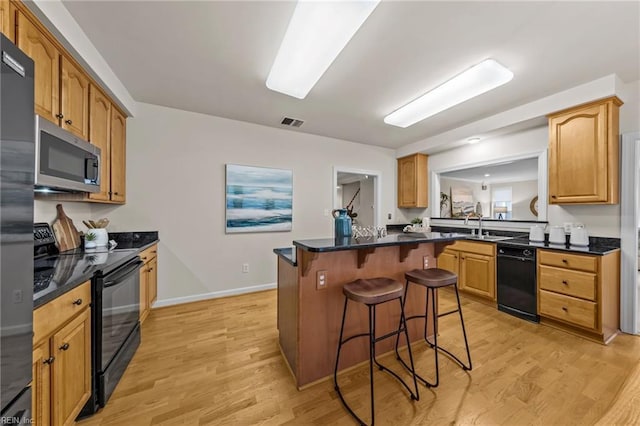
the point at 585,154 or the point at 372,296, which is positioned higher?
the point at 585,154

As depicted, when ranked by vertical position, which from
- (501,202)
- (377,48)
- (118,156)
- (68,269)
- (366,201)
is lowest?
(68,269)

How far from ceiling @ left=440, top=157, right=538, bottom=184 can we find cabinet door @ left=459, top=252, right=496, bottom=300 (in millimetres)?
1365

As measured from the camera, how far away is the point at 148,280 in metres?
2.61

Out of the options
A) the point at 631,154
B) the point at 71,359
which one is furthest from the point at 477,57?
the point at 71,359

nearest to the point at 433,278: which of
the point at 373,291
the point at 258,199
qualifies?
the point at 373,291

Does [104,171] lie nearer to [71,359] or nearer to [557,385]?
[71,359]

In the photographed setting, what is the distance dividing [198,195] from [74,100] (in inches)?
60.7

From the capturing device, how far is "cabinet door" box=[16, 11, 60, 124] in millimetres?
1361

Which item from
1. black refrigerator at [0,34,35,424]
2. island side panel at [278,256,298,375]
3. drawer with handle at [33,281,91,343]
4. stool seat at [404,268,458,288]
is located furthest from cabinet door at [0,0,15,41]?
stool seat at [404,268,458,288]

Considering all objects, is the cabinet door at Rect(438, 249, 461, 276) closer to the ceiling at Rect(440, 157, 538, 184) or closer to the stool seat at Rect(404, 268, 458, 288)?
the ceiling at Rect(440, 157, 538, 184)

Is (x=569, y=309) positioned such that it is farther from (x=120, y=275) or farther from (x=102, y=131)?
(x=102, y=131)

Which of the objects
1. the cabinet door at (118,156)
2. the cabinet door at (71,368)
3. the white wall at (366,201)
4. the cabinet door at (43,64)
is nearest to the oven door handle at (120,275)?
the cabinet door at (71,368)

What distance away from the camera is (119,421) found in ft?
4.57

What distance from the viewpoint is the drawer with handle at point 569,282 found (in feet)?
7.39
